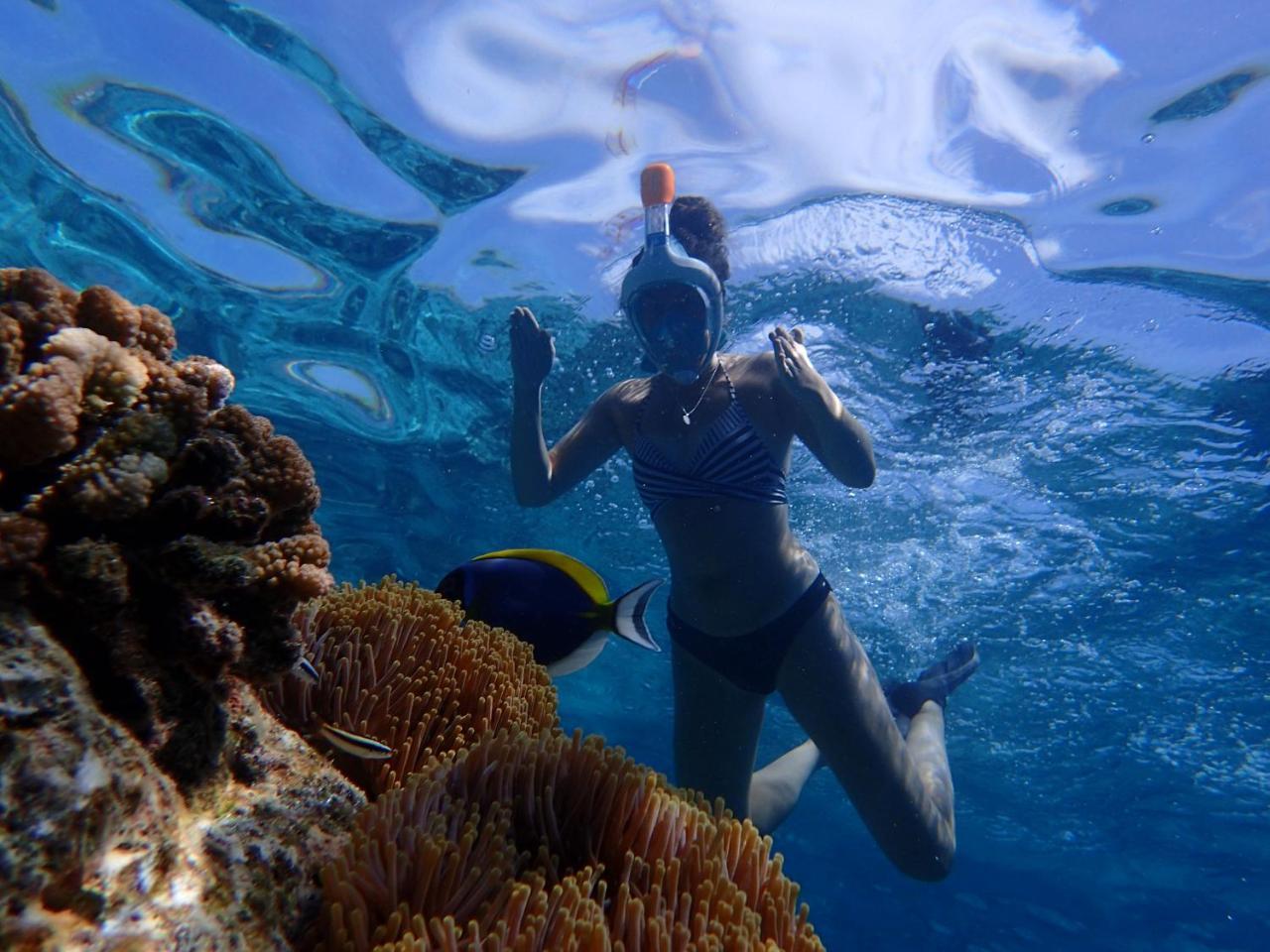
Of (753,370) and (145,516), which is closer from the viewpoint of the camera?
(145,516)

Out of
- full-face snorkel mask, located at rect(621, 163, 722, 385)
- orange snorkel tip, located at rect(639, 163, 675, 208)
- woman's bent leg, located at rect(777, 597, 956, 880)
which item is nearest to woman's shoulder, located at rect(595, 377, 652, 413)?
full-face snorkel mask, located at rect(621, 163, 722, 385)

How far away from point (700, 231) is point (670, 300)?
180cm

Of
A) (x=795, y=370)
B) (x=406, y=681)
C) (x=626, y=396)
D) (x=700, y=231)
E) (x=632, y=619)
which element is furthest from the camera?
(x=700, y=231)

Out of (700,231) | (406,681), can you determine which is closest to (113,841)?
(406,681)

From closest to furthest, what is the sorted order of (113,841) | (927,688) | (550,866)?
1. (113,841)
2. (550,866)
3. (927,688)

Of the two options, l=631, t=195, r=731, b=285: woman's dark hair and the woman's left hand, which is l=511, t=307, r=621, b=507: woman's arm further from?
l=631, t=195, r=731, b=285: woman's dark hair

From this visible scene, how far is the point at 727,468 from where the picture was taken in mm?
5203

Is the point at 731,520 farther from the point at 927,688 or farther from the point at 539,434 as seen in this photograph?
the point at 927,688

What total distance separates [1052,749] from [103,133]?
2706cm

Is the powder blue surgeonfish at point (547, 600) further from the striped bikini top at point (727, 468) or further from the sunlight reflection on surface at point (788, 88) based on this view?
the sunlight reflection on surface at point (788, 88)

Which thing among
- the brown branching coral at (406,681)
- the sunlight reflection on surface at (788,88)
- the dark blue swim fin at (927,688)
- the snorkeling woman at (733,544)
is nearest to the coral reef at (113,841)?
the brown branching coral at (406,681)

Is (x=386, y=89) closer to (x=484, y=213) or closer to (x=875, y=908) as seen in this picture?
(x=484, y=213)

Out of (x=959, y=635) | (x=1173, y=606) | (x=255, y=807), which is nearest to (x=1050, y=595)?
(x=1173, y=606)

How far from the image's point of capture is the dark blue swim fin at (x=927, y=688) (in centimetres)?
745
